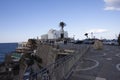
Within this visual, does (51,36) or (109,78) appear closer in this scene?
(109,78)

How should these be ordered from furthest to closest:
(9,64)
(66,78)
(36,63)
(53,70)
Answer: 1. (9,64)
2. (36,63)
3. (66,78)
4. (53,70)

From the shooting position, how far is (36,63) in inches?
1459

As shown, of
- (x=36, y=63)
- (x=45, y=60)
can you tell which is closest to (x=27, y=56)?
(x=36, y=63)

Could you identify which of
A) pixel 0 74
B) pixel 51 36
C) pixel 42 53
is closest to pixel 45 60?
pixel 42 53

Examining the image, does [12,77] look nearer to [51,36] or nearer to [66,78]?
[66,78]

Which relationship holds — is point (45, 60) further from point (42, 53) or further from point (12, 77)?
point (12, 77)

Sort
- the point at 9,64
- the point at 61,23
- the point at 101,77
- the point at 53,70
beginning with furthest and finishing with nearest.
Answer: the point at 61,23
the point at 9,64
the point at 101,77
the point at 53,70

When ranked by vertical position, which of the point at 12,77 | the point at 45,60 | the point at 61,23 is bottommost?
the point at 12,77

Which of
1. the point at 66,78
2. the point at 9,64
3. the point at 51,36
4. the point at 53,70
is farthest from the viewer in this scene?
the point at 51,36

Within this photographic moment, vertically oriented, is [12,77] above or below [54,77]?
below

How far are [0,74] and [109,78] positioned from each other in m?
41.8

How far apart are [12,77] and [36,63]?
14.8 metres

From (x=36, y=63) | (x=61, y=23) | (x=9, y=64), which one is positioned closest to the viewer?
(x=36, y=63)

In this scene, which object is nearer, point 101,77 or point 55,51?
point 101,77
